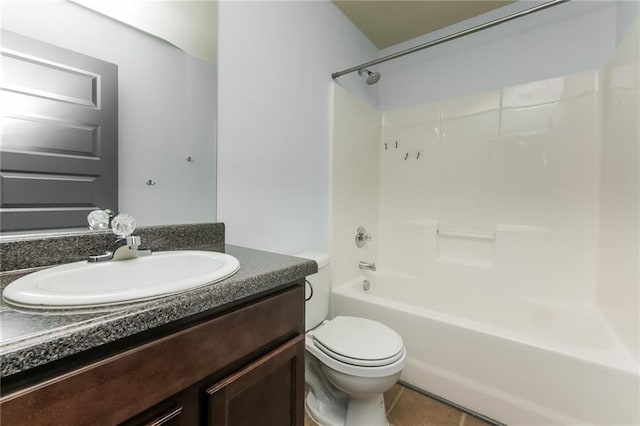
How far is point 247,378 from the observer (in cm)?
64

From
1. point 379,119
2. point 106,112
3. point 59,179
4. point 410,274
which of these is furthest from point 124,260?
point 379,119

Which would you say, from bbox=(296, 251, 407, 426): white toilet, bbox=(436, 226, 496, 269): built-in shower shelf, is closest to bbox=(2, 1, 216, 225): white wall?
bbox=(296, 251, 407, 426): white toilet

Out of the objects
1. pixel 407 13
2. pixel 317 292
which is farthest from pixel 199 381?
pixel 407 13

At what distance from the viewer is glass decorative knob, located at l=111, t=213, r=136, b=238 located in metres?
0.80

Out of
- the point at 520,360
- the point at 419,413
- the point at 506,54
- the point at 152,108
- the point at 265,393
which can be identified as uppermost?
the point at 506,54

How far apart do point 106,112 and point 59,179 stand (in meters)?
0.26

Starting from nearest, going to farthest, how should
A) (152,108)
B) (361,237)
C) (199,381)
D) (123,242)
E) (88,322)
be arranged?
(88,322), (199,381), (123,242), (152,108), (361,237)

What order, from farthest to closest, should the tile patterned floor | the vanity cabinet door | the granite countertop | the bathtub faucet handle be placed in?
the bathtub faucet handle < the tile patterned floor < the vanity cabinet door < the granite countertop

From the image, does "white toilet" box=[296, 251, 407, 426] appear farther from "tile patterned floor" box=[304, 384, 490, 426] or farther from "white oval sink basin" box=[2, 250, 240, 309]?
"white oval sink basin" box=[2, 250, 240, 309]

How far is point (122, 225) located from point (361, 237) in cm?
164

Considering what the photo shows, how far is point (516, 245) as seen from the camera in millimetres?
1901

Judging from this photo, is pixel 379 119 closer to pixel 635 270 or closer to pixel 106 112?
pixel 635 270

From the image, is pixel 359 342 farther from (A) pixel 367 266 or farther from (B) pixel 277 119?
(B) pixel 277 119

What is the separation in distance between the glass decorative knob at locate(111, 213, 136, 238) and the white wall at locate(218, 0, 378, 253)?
1.40ft
